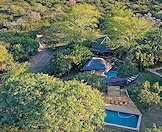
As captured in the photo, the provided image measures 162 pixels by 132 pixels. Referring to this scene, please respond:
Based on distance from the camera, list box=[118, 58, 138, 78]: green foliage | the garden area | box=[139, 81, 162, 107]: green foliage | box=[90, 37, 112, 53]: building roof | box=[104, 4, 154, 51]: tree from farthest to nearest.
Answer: box=[90, 37, 112, 53]: building roof
box=[104, 4, 154, 51]: tree
box=[118, 58, 138, 78]: green foliage
box=[139, 81, 162, 107]: green foliage
the garden area

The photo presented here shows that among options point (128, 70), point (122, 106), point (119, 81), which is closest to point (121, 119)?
point (122, 106)

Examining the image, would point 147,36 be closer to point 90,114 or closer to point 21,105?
point 90,114

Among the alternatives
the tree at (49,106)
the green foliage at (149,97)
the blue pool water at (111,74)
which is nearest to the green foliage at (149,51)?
the blue pool water at (111,74)

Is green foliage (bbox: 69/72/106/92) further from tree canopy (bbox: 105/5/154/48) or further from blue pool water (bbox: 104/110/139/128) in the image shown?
tree canopy (bbox: 105/5/154/48)

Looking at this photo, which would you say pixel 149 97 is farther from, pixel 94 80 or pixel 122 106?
pixel 94 80

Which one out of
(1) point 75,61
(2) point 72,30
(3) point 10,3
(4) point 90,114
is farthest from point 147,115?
(3) point 10,3

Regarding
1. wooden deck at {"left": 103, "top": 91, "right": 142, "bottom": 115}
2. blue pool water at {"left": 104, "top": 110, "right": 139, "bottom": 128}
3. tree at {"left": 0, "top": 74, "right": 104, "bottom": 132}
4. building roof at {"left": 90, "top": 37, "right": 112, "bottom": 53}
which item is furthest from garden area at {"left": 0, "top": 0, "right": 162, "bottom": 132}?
blue pool water at {"left": 104, "top": 110, "right": 139, "bottom": 128}

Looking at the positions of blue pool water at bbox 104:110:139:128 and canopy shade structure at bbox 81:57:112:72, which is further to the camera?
canopy shade structure at bbox 81:57:112:72

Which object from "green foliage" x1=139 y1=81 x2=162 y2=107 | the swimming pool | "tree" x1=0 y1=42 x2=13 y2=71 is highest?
"green foliage" x1=139 y1=81 x2=162 y2=107
